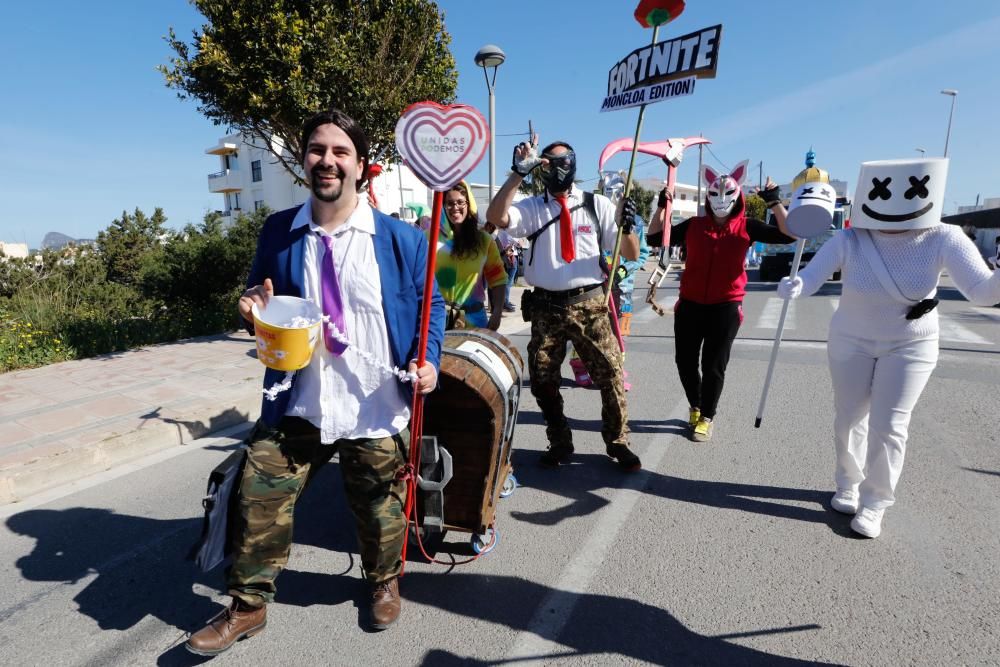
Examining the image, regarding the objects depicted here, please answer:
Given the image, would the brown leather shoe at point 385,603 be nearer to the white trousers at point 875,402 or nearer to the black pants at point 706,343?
the white trousers at point 875,402

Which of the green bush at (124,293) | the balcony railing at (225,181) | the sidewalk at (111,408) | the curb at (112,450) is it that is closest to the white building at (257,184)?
the balcony railing at (225,181)

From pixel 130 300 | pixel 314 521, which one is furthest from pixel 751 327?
pixel 130 300

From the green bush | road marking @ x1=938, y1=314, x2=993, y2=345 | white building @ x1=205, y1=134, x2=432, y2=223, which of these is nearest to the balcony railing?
white building @ x1=205, y1=134, x2=432, y2=223

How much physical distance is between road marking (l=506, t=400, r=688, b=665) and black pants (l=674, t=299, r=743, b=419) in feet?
2.82

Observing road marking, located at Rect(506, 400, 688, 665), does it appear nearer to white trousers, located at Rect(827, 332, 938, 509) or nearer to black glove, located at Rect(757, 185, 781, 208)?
white trousers, located at Rect(827, 332, 938, 509)

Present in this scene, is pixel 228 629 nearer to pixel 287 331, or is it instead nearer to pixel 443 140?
pixel 287 331

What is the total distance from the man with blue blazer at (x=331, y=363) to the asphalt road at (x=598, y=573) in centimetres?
41

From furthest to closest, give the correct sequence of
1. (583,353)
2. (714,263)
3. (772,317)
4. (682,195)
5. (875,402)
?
(682,195), (772,317), (714,263), (583,353), (875,402)

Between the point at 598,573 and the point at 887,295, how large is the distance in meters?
1.98

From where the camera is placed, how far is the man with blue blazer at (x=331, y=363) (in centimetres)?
205

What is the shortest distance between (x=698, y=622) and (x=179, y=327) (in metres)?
8.21

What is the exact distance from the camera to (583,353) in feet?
11.4

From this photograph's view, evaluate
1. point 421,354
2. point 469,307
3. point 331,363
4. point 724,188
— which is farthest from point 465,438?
point 724,188

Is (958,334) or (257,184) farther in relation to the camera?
(257,184)
